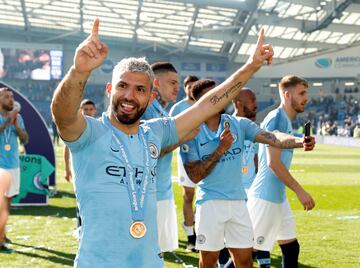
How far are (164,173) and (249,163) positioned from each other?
289 centimetres

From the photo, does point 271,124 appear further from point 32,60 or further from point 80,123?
point 32,60

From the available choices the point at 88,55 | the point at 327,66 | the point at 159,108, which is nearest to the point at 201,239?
the point at 159,108

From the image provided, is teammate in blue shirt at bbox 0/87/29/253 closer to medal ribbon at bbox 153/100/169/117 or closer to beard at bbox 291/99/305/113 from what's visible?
medal ribbon at bbox 153/100/169/117

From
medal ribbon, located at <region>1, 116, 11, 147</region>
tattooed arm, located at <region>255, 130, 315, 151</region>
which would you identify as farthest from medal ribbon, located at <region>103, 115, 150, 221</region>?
medal ribbon, located at <region>1, 116, 11, 147</region>

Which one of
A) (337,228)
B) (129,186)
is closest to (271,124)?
(129,186)

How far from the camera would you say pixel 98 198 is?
3070mm

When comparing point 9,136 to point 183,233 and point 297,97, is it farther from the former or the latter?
point 297,97

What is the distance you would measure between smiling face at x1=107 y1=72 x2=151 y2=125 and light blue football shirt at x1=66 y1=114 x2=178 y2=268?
12cm

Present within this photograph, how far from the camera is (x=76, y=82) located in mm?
2764

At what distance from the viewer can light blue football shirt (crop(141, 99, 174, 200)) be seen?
5.51 meters

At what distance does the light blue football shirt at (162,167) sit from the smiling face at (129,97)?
7.64 ft

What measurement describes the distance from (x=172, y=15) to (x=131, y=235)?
48.4 metres

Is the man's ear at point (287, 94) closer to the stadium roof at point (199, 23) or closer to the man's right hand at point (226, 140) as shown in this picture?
the man's right hand at point (226, 140)

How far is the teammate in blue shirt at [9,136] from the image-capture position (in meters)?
8.54
